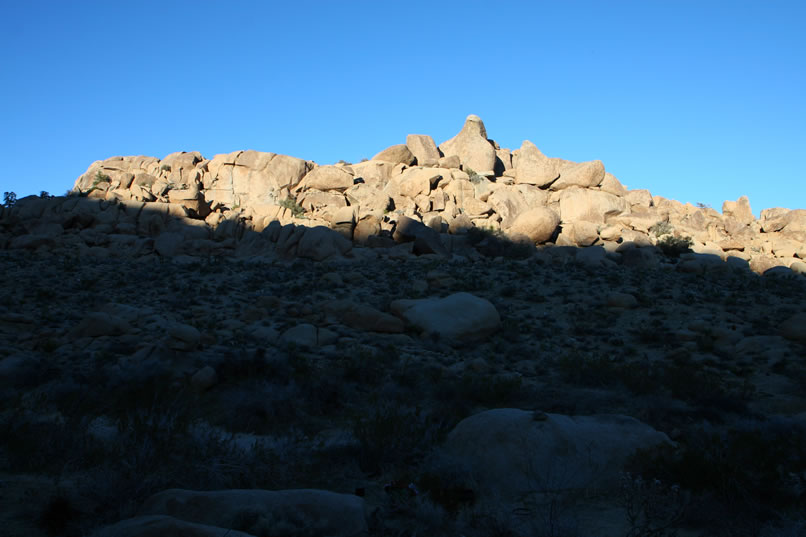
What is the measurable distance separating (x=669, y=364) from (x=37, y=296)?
1538 cm

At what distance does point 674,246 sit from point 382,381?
83.7 feet

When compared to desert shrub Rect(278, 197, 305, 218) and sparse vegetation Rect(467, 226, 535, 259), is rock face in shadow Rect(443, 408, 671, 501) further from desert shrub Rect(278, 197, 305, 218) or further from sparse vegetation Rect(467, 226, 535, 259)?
desert shrub Rect(278, 197, 305, 218)

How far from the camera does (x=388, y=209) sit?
1374 inches

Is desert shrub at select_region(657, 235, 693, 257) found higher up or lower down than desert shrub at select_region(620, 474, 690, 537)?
higher up

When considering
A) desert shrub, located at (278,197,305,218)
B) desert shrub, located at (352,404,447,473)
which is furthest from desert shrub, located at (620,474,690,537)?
desert shrub, located at (278,197,305,218)

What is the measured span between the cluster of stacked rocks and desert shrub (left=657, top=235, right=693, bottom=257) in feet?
2.54

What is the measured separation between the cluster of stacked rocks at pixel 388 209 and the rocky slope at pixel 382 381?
0.78 feet

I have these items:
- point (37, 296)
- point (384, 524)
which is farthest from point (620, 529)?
point (37, 296)

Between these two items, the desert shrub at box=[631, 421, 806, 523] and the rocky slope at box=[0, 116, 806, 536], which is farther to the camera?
the desert shrub at box=[631, 421, 806, 523]

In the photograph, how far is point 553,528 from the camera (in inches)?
154

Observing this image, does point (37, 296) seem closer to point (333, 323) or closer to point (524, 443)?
point (333, 323)

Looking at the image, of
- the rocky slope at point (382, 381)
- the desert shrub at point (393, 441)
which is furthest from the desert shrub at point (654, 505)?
the desert shrub at point (393, 441)

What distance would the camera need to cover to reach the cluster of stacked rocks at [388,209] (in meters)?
27.1

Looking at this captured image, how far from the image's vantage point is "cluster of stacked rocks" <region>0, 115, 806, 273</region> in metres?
27.1
